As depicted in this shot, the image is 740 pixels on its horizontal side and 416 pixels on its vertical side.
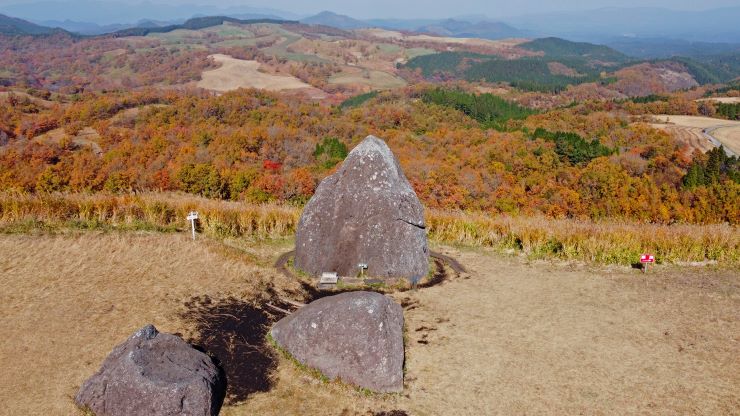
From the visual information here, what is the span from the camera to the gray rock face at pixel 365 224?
39.4 ft

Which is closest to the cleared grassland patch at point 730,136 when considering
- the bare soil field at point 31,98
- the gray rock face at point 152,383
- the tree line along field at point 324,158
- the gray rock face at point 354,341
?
the tree line along field at point 324,158

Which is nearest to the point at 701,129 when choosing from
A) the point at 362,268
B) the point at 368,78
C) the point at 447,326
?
the point at 362,268

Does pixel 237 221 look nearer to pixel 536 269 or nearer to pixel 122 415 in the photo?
pixel 536 269

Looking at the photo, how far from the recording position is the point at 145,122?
2601 inches

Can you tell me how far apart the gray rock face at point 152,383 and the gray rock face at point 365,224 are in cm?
532

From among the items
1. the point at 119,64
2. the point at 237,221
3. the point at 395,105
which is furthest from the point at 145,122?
the point at 119,64

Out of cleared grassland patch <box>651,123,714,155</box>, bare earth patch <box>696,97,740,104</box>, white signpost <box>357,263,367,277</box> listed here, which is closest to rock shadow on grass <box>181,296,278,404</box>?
white signpost <box>357,263,367,277</box>

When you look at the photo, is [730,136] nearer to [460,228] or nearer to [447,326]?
[460,228]

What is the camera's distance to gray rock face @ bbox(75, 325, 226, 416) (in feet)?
21.0

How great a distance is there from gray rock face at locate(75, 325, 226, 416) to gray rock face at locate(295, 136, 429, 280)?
17.4 feet

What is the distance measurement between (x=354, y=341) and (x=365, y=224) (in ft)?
14.8

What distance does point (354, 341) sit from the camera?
7.85m

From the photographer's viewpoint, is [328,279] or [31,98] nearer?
[328,279]

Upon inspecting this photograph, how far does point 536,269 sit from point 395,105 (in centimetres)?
9002
